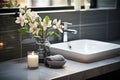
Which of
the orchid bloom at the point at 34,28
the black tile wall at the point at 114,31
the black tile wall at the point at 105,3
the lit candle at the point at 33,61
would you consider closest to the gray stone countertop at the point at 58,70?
the lit candle at the point at 33,61

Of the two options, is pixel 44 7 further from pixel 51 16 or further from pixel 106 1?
pixel 106 1

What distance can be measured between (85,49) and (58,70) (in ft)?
2.32

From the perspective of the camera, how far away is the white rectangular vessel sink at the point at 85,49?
1910mm

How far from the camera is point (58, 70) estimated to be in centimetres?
173

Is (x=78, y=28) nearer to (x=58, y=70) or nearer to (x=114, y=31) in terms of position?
(x=114, y=31)

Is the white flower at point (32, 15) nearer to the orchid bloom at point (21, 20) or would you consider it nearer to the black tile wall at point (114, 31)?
the orchid bloom at point (21, 20)

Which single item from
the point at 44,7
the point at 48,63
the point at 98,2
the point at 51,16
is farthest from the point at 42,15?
the point at 98,2

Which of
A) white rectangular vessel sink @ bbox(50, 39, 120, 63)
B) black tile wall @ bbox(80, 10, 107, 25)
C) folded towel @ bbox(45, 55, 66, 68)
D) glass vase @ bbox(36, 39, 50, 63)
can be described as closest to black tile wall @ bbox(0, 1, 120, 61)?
black tile wall @ bbox(80, 10, 107, 25)

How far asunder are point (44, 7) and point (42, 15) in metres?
0.27

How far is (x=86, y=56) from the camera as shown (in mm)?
1880

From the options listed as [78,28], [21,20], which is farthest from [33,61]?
[78,28]

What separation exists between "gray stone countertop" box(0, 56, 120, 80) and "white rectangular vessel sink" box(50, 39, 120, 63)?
0.14ft

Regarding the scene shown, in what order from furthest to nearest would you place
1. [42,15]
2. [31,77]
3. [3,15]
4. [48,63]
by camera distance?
[42,15]
[3,15]
[48,63]
[31,77]

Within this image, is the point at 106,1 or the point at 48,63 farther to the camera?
the point at 106,1
